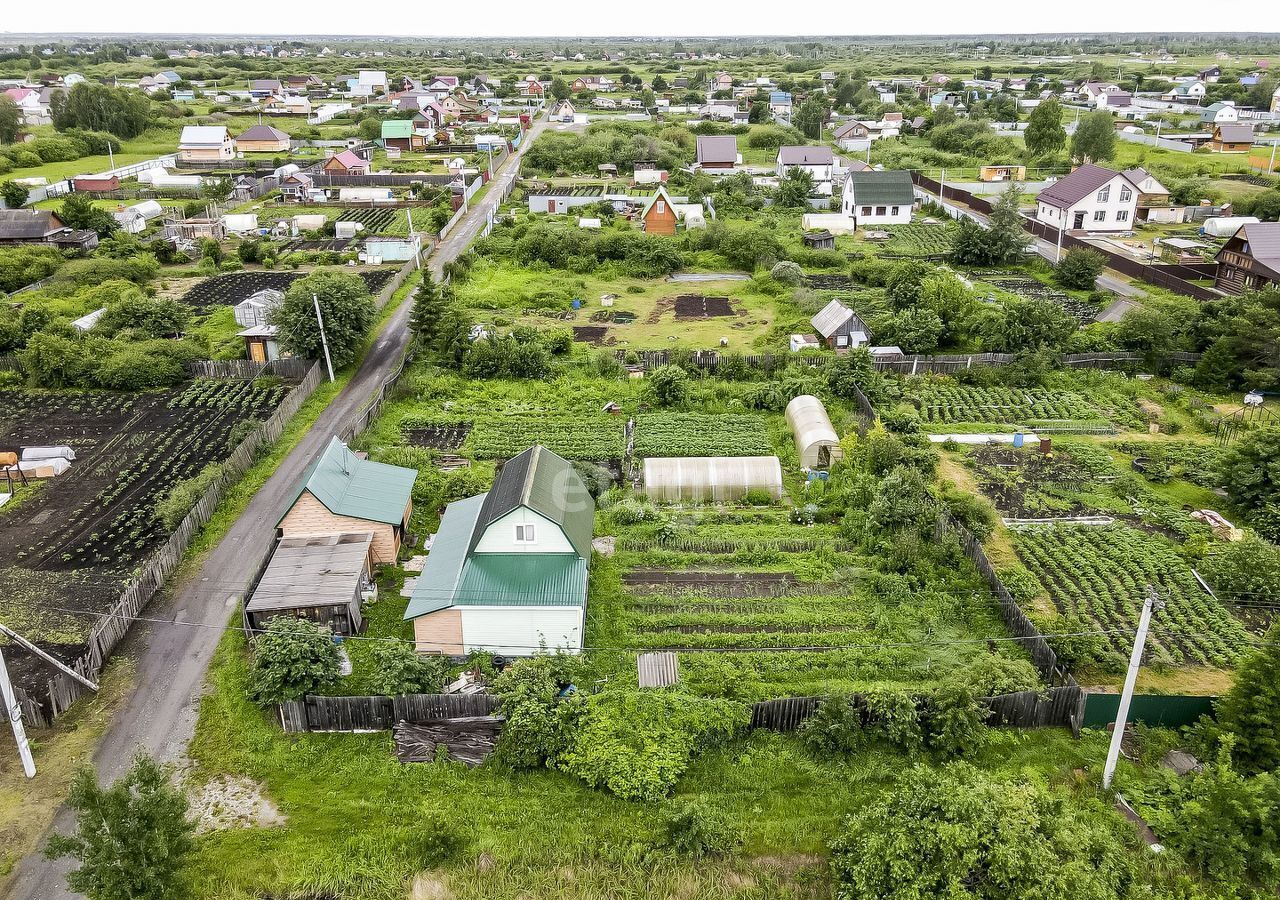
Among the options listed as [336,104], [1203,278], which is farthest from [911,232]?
[336,104]

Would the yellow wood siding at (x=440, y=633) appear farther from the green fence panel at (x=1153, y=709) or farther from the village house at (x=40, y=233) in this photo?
the village house at (x=40, y=233)

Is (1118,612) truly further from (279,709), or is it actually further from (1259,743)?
(279,709)

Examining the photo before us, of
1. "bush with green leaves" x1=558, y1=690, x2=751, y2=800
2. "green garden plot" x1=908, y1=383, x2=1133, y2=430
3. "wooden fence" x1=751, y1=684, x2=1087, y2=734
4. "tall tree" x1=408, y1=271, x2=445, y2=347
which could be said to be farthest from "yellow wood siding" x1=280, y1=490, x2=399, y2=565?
"green garden plot" x1=908, y1=383, x2=1133, y2=430

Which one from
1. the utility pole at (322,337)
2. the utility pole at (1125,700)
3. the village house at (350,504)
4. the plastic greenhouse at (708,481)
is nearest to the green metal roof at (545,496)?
the village house at (350,504)

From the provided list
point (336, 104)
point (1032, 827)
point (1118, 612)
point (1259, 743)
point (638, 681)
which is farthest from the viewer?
point (336, 104)

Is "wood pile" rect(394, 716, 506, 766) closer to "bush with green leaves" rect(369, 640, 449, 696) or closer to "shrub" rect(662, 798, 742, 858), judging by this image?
"bush with green leaves" rect(369, 640, 449, 696)

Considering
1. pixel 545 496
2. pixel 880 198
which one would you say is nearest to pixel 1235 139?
pixel 880 198
